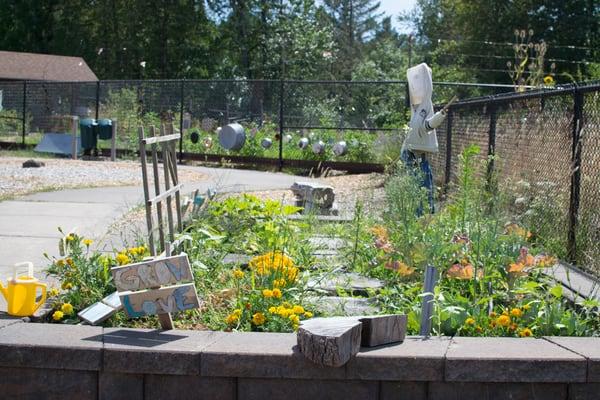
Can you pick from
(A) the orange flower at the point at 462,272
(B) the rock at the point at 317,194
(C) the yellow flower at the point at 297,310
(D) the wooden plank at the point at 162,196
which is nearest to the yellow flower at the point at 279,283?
(C) the yellow flower at the point at 297,310

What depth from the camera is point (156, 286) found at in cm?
411

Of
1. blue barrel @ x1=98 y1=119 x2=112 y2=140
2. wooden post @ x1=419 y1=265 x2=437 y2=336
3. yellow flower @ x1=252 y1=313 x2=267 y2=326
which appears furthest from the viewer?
blue barrel @ x1=98 y1=119 x2=112 y2=140

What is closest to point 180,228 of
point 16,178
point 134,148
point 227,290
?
point 227,290

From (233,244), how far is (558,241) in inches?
99.1

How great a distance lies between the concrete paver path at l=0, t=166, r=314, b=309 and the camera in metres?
7.11

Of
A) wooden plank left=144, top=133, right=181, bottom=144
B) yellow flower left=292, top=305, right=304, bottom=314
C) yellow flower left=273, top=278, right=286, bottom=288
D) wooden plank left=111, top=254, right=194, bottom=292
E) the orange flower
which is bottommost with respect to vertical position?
yellow flower left=292, top=305, right=304, bottom=314

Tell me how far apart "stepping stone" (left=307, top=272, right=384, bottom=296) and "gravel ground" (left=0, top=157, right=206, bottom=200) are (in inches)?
274

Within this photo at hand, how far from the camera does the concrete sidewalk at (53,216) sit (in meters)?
7.11

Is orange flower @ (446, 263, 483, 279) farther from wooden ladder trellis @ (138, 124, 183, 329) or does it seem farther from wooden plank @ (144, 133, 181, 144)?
wooden plank @ (144, 133, 181, 144)

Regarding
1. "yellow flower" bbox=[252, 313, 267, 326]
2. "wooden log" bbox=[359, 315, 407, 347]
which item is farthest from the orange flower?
"yellow flower" bbox=[252, 313, 267, 326]

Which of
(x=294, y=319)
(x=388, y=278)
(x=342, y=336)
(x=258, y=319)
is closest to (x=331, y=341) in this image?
(x=342, y=336)

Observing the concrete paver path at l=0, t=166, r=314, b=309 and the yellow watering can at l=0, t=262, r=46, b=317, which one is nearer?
the yellow watering can at l=0, t=262, r=46, b=317

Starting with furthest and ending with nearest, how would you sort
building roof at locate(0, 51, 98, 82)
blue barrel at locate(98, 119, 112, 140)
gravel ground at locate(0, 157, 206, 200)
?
building roof at locate(0, 51, 98, 82)
blue barrel at locate(98, 119, 112, 140)
gravel ground at locate(0, 157, 206, 200)

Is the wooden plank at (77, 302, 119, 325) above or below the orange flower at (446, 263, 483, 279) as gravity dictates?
below
